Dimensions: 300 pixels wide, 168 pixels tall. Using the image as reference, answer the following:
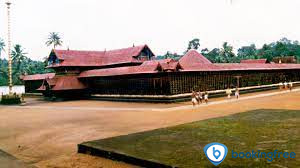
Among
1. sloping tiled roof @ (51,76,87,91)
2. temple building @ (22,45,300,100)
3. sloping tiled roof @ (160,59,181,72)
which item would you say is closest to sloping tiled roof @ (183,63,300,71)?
temple building @ (22,45,300,100)

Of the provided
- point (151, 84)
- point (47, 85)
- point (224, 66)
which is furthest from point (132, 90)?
point (47, 85)

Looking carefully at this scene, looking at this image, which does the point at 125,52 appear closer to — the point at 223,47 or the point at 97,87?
the point at 97,87

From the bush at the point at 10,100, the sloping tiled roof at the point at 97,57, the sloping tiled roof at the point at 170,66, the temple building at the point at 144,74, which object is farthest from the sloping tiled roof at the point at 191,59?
the bush at the point at 10,100

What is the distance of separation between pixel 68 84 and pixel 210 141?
97.2 ft

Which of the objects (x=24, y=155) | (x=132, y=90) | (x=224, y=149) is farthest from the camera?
(x=132, y=90)

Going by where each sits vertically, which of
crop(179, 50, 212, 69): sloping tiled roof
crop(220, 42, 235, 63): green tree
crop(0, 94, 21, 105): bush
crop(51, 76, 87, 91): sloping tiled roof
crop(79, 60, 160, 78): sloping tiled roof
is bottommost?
crop(0, 94, 21, 105): bush

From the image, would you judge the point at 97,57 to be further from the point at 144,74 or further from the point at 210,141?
the point at 210,141

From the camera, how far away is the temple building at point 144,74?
26188 mm

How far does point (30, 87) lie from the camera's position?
1852 inches

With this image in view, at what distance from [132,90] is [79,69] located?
37.6 ft

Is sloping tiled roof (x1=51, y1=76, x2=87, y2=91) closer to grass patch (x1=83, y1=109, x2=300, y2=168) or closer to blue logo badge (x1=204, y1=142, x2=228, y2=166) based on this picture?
grass patch (x1=83, y1=109, x2=300, y2=168)

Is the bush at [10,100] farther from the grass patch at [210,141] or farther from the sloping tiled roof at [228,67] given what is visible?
the grass patch at [210,141]

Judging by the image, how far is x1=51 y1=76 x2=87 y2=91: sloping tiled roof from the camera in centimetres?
3409

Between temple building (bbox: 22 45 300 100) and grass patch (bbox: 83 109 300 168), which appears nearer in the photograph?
grass patch (bbox: 83 109 300 168)
